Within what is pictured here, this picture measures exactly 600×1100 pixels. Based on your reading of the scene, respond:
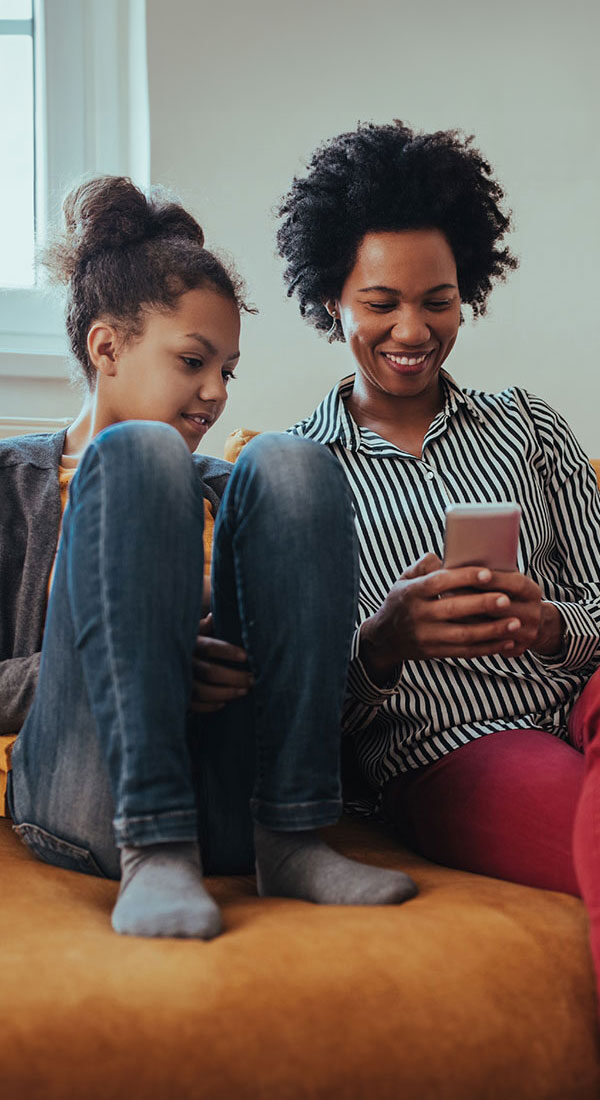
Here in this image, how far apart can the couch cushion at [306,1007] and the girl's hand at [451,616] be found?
0.29 m

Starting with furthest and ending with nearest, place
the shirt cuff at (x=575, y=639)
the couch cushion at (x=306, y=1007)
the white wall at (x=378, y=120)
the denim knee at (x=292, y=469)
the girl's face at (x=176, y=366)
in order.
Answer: the white wall at (x=378, y=120) < the girl's face at (x=176, y=366) < the shirt cuff at (x=575, y=639) < the denim knee at (x=292, y=469) < the couch cushion at (x=306, y=1007)

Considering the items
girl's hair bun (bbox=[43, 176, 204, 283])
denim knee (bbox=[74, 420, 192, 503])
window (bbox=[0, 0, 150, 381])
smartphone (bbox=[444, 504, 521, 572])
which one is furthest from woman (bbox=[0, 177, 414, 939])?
window (bbox=[0, 0, 150, 381])

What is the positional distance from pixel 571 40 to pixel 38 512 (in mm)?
1600

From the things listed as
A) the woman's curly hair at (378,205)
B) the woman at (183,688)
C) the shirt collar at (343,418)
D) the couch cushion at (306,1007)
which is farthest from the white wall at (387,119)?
the couch cushion at (306,1007)

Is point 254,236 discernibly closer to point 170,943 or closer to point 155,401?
point 155,401

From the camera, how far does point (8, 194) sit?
2.30 m

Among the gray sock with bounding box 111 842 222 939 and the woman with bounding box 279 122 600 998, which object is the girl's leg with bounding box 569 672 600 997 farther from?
the gray sock with bounding box 111 842 222 939

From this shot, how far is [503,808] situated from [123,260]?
81cm

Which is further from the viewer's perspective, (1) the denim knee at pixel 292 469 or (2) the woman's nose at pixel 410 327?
(2) the woman's nose at pixel 410 327

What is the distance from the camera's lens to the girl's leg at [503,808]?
3.48ft

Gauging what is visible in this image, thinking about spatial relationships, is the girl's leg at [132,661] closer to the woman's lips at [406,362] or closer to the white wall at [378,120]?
the woman's lips at [406,362]

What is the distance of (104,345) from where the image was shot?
1.42 meters

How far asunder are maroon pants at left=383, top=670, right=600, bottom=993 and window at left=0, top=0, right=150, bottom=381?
1281mm

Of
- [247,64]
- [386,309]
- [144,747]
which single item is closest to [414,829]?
[144,747]
